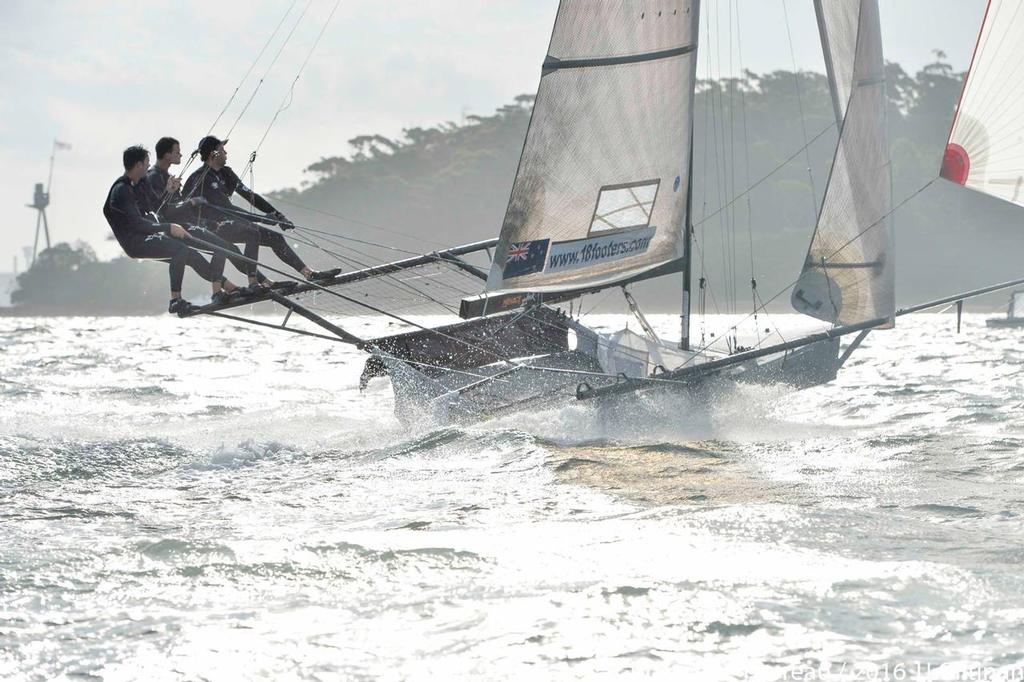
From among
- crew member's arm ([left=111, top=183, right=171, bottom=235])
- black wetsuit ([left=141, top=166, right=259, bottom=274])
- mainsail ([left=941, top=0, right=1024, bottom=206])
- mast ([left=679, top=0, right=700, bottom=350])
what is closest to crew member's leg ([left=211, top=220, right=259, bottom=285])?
black wetsuit ([left=141, top=166, right=259, bottom=274])

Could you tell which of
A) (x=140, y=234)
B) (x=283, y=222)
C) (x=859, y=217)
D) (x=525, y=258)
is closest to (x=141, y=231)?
(x=140, y=234)

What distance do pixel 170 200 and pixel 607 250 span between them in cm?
450

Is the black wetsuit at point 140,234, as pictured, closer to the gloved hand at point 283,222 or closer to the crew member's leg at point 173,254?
the crew member's leg at point 173,254

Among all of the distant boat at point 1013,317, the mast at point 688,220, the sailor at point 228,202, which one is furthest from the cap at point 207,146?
the distant boat at point 1013,317

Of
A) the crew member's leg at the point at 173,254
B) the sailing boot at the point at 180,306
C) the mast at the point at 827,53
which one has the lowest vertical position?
the sailing boot at the point at 180,306

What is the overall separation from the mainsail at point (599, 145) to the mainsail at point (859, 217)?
1.71 metres

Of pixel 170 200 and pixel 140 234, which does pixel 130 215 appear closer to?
pixel 140 234

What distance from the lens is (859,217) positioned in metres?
12.5

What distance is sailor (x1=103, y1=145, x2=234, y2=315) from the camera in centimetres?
984

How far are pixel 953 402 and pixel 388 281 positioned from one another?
7.26m

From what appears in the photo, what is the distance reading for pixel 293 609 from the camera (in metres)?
5.27

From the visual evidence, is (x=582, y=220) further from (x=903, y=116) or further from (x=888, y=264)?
(x=903, y=116)

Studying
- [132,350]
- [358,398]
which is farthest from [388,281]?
[132,350]

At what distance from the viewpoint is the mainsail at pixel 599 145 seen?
11.8 m
